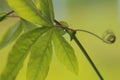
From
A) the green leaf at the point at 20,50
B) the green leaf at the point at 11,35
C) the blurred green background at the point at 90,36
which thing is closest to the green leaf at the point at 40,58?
the green leaf at the point at 20,50

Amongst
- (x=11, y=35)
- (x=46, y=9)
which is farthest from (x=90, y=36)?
(x=46, y=9)

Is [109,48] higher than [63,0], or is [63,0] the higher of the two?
[63,0]

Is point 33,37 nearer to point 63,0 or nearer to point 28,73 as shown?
point 28,73

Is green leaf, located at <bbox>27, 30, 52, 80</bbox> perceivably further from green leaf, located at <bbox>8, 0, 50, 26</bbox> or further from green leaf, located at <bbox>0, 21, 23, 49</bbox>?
green leaf, located at <bbox>0, 21, 23, 49</bbox>

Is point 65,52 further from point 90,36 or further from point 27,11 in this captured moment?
point 90,36

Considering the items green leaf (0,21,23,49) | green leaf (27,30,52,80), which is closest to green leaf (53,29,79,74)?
green leaf (27,30,52,80)

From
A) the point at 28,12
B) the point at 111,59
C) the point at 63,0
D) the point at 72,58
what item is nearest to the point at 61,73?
the point at 111,59
